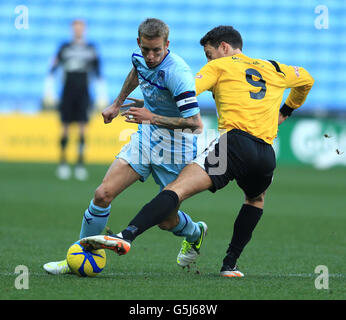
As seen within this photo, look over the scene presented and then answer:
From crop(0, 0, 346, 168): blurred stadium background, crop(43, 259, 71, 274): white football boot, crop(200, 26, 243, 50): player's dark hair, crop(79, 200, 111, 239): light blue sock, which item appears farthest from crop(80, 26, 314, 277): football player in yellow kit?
crop(0, 0, 346, 168): blurred stadium background

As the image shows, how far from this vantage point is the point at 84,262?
4723mm

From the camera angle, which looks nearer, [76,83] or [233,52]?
[233,52]

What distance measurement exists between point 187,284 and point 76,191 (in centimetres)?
705

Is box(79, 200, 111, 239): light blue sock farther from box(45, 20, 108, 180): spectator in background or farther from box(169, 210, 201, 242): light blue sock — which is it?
box(45, 20, 108, 180): spectator in background

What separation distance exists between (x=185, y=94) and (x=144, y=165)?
77cm

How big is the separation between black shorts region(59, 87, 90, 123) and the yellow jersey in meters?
8.32

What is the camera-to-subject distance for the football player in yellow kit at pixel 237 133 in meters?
4.84

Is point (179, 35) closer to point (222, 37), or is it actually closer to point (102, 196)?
point (222, 37)

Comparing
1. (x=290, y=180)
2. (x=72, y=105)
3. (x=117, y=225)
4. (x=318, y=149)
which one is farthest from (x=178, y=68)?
(x=318, y=149)

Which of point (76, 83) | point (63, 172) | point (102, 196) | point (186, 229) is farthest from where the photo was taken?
point (63, 172)

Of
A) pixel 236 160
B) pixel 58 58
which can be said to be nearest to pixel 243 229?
pixel 236 160

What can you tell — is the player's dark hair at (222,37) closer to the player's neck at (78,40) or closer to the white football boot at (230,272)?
the white football boot at (230,272)
